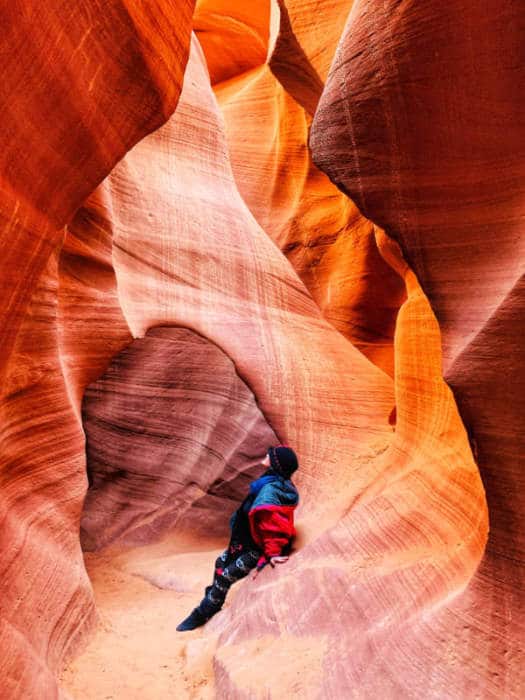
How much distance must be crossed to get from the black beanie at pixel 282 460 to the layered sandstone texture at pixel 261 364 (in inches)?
18.8

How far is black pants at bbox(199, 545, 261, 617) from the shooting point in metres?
4.45

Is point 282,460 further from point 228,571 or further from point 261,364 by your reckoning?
point 261,364

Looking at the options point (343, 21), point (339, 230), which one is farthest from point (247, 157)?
point (343, 21)

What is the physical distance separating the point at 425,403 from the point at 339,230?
5.72 meters

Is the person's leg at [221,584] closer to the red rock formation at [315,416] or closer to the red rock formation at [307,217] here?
the red rock formation at [315,416]

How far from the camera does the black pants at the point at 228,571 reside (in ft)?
14.6

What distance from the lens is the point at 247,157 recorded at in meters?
10.6

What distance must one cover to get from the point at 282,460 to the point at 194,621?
126cm

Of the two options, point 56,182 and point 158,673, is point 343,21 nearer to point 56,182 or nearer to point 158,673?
point 56,182

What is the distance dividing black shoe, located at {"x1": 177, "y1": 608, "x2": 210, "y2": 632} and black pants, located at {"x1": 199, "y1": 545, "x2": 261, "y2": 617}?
3cm

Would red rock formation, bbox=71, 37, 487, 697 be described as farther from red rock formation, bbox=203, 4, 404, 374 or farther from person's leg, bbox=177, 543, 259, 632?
red rock formation, bbox=203, 4, 404, 374

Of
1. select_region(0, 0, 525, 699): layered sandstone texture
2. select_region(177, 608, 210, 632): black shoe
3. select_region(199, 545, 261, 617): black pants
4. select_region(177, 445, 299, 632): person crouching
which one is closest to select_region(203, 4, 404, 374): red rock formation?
select_region(0, 0, 525, 699): layered sandstone texture

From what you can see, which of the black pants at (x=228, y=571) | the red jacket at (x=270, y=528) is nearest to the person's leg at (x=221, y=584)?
the black pants at (x=228, y=571)

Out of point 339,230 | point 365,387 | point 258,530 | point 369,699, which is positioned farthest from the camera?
point 339,230
